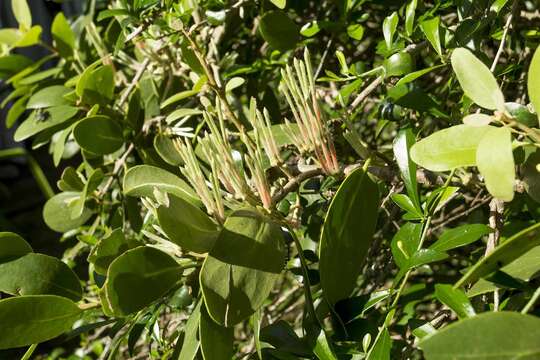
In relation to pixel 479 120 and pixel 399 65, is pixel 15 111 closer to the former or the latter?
pixel 399 65

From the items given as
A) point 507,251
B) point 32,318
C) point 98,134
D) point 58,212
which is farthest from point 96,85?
point 507,251

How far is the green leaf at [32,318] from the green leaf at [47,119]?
441mm

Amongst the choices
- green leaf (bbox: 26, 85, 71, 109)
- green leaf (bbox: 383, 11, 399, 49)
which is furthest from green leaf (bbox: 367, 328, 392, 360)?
green leaf (bbox: 26, 85, 71, 109)

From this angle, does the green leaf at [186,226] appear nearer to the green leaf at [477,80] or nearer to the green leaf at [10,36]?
the green leaf at [477,80]

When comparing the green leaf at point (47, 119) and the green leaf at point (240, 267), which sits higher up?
the green leaf at point (240, 267)

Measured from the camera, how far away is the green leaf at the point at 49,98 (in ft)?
3.34

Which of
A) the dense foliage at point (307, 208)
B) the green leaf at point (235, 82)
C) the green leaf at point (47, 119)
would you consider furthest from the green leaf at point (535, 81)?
the green leaf at point (47, 119)

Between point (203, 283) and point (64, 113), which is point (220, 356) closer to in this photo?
point (203, 283)

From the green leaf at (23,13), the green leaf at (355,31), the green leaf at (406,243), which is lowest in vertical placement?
the green leaf at (406,243)

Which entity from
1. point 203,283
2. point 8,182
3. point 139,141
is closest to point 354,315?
point 203,283

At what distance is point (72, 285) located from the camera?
66cm

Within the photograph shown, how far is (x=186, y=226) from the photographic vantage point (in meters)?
0.50

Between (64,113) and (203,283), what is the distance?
A: 1.89 feet

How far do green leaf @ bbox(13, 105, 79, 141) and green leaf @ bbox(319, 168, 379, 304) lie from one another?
563 mm
